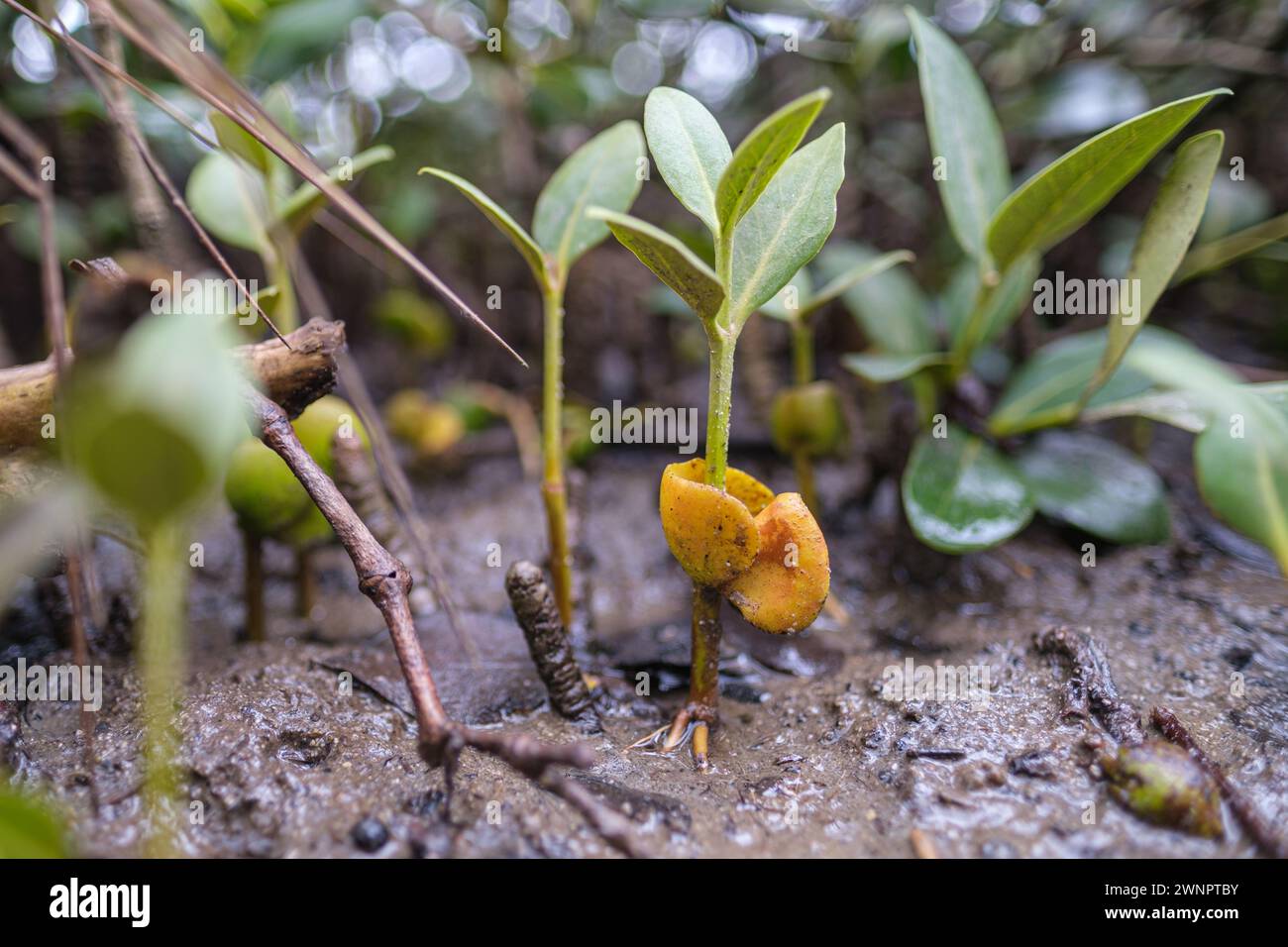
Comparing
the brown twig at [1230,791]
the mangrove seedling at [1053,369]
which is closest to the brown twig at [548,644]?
the mangrove seedling at [1053,369]

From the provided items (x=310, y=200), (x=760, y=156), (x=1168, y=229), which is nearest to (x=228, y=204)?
(x=310, y=200)

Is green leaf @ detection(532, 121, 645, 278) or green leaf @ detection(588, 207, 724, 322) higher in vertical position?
green leaf @ detection(532, 121, 645, 278)

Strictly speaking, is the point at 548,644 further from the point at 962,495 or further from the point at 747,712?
the point at 962,495

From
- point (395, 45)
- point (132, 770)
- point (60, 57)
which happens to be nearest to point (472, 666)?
point (132, 770)

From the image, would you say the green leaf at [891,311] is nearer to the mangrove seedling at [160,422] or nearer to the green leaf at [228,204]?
the green leaf at [228,204]

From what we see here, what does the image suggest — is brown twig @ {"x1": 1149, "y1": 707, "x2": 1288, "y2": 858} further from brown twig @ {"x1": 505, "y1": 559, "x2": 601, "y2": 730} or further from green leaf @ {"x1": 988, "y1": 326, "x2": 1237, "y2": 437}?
brown twig @ {"x1": 505, "y1": 559, "x2": 601, "y2": 730}

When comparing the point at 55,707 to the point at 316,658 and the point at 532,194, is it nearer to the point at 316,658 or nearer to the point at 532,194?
the point at 316,658

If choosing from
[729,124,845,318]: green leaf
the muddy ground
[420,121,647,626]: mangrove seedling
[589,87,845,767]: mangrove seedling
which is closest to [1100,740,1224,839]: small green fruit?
the muddy ground
